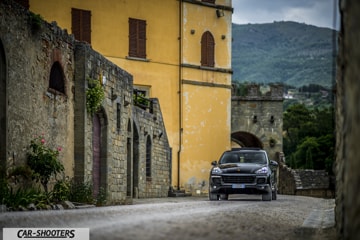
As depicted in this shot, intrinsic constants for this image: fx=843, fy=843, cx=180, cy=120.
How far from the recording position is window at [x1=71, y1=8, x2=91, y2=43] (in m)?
38.4

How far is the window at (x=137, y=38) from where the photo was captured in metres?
40.5

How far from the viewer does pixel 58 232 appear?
28.0 ft

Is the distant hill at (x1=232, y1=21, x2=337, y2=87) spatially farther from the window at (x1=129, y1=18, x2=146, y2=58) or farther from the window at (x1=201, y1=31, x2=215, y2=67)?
the window at (x1=129, y1=18, x2=146, y2=58)

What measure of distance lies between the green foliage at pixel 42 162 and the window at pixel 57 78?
220 cm

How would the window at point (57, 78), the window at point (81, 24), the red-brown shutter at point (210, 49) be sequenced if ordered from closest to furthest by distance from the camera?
the window at point (57, 78) < the window at point (81, 24) < the red-brown shutter at point (210, 49)

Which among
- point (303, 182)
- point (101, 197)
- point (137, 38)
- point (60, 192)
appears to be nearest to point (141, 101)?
point (137, 38)

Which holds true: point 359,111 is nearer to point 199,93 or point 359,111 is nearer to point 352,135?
point 352,135

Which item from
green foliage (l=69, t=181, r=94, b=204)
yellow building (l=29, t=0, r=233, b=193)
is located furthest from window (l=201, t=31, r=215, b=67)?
green foliage (l=69, t=181, r=94, b=204)

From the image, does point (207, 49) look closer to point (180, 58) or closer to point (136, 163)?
point (180, 58)

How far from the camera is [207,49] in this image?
43.6 m

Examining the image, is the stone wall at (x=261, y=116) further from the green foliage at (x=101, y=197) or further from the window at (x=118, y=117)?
the green foliage at (x=101, y=197)

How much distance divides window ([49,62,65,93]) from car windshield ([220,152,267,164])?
7.31m

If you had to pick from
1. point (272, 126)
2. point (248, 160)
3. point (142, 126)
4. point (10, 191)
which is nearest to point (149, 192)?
point (142, 126)
